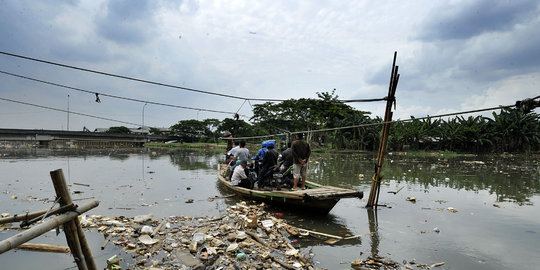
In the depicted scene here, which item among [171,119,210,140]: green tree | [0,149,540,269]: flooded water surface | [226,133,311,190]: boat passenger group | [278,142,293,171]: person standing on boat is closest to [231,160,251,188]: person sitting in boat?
[226,133,311,190]: boat passenger group

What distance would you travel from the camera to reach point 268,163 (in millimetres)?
8727

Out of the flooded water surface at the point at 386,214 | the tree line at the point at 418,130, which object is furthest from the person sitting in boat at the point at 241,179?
the tree line at the point at 418,130

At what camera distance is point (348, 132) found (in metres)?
38.8

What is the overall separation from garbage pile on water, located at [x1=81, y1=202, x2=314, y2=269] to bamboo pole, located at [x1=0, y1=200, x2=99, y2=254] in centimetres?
154

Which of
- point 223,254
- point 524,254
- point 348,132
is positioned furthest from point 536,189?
point 348,132

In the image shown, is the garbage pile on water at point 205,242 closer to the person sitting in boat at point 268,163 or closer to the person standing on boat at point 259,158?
the person sitting in boat at point 268,163

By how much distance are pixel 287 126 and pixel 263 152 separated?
3413 centimetres

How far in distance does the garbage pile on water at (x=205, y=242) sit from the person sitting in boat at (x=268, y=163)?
1869mm

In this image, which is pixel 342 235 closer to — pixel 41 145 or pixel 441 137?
pixel 441 137

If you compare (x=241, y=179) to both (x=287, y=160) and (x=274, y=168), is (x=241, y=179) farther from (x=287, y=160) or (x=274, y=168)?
(x=287, y=160)

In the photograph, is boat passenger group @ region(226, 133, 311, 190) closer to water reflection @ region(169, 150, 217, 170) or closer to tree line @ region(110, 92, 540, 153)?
water reflection @ region(169, 150, 217, 170)

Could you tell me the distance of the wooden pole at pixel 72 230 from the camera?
3.29 meters

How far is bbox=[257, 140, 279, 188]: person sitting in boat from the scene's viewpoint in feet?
28.3

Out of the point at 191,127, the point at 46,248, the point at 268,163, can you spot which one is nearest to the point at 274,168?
the point at 268,163
